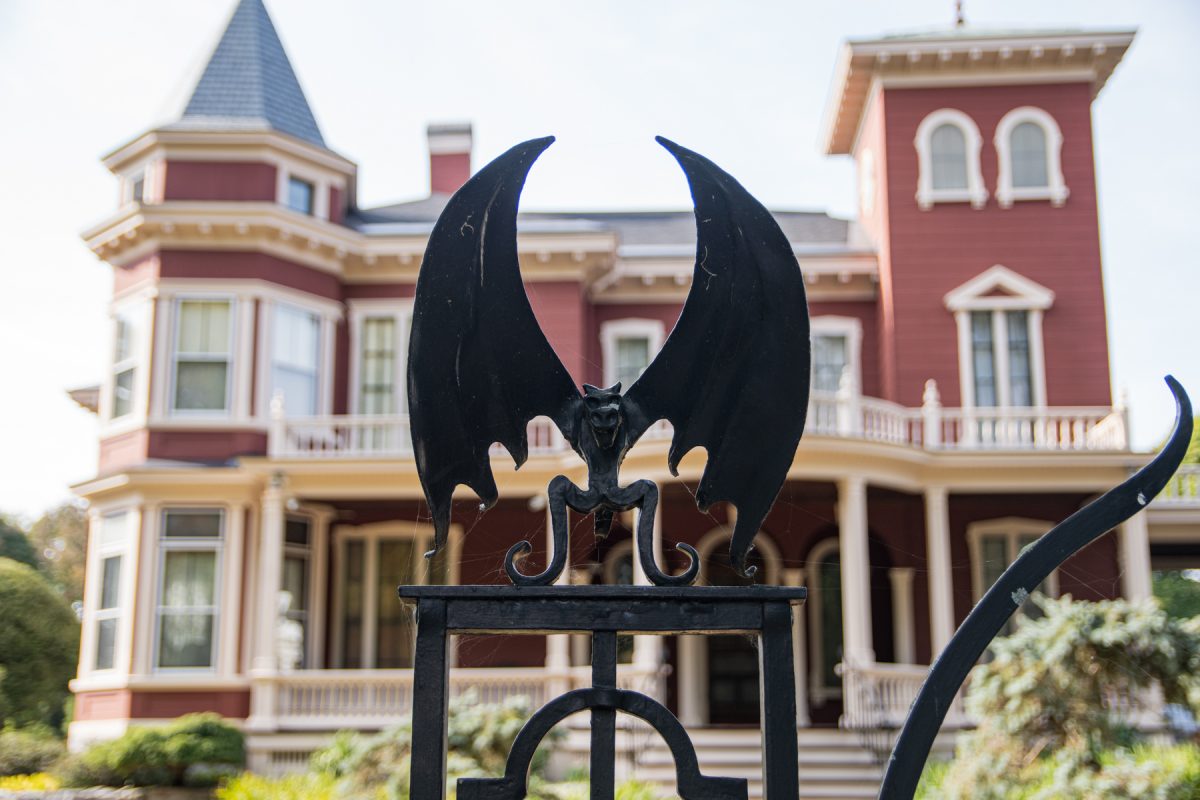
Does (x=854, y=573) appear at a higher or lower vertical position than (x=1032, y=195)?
lower

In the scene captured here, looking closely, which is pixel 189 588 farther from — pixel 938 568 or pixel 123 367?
pixel 938 568

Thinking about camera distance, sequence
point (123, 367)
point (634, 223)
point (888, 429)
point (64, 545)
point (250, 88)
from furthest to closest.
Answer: point (64, 545), point (634, 223), point (250, 88), point (123, 367), point (888, 429)

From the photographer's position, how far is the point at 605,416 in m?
2.82

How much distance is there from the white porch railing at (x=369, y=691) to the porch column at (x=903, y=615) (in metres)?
4.85

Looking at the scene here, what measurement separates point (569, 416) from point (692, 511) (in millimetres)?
17542

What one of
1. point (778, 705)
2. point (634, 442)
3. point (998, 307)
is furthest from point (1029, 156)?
point (778, 705)

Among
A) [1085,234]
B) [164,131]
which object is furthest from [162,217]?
[1085,234]

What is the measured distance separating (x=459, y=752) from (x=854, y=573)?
6595 millimetres

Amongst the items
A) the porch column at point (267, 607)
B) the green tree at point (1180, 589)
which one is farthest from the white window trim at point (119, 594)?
the green tree at point (1180, 589)

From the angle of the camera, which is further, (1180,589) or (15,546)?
(1180,589)

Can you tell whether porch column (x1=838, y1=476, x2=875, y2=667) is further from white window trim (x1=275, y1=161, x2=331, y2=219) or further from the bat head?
the bat head

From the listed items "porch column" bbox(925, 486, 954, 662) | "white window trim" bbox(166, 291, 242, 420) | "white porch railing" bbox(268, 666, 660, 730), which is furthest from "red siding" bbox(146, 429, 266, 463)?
"porch column" bbox(925, 486, 954, 662)

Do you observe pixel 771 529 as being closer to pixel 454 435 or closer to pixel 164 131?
pixel 164 131

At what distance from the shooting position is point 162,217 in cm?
1906
